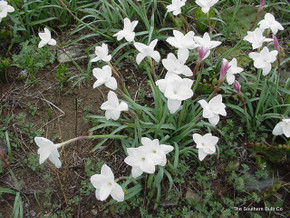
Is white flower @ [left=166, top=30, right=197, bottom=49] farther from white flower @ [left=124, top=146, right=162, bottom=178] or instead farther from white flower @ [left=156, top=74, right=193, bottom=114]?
white flower @ [left=124, top=146, right=162, bottom=178]

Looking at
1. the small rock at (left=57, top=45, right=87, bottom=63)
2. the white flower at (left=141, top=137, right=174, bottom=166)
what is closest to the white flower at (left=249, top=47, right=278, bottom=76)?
the white flower at (left=141, top=137, right=174, bottom=166)

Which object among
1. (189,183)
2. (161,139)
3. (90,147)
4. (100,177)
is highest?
(100,177)

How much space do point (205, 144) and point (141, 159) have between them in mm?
435

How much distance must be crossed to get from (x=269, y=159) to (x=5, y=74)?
254cm

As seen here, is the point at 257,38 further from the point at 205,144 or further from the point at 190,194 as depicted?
the point at 190,194

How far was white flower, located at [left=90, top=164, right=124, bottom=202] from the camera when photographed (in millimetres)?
1507

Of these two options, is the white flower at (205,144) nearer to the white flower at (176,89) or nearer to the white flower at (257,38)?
the white flower at (176,89)

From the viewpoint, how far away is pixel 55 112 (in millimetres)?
2508

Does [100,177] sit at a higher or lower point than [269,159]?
higher

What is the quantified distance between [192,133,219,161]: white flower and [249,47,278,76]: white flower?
643 mm

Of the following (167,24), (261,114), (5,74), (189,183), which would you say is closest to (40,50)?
(5,74)

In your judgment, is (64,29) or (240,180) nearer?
(240,180)

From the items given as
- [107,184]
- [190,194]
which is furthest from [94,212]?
[190,194]

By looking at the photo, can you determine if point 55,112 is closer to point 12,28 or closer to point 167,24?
point 12,28
